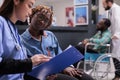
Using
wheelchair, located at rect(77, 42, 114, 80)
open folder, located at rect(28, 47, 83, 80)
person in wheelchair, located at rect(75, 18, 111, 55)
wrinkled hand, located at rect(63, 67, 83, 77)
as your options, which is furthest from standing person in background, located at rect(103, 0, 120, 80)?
open folder, located at rect(28, 47, 83, 80)

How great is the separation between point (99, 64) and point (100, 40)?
0.53 metres

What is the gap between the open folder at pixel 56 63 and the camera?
1.39 m

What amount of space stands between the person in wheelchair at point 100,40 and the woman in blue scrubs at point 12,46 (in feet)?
10.7

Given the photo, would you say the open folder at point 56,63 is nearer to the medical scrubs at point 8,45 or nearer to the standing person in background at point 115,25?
the medical scrubs at point 8,45

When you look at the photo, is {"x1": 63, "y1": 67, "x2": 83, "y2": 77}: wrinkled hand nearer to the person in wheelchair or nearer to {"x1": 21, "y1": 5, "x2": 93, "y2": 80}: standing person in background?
{"x1": 21, "y1": 5, "x2": 93, "y2": 80}: standing person in background

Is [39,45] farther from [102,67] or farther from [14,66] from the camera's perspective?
[102,67]

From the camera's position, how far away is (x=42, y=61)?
1.31m

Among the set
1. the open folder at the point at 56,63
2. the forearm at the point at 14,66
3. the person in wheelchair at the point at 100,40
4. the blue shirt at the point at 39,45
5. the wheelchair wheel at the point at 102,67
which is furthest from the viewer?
the person in wheelchair at the point at 100,40

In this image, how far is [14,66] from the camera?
1.22m

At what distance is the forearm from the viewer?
3.97 ft

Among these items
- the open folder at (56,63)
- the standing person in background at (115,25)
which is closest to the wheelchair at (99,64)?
the standing person in background at (115,25)

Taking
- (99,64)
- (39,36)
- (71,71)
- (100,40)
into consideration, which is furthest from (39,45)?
(100,40)

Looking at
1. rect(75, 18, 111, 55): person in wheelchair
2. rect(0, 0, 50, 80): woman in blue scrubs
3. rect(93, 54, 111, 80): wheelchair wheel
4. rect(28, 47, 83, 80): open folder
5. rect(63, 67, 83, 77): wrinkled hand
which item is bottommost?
rect(93, 54, 111, 80): wheelchair wheel

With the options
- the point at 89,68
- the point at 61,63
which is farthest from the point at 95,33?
the point at 61,63
